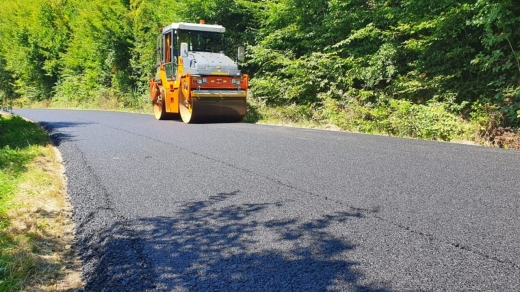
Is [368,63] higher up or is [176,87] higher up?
[368,63]

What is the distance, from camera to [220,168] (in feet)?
18.0

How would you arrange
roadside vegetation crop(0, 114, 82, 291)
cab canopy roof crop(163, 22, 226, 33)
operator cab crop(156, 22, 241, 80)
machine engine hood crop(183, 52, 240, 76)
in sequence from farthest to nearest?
cab canopy roof crop(163, 22, 226, 33), operator cab crop(156, 22, 241, 80), machine engine hood crop(183, 52, 240, 76), roadside vegetation crop(0, 114, 82, 291)

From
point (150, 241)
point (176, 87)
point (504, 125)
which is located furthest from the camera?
point (176, 87)

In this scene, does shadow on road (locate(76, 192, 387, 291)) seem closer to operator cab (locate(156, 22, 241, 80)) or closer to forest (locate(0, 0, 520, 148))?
forest (locate(0, 0, 520, 148))

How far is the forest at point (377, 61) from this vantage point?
8.48 meters

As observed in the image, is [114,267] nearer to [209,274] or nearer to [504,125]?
[209,274]

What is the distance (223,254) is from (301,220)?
852 millimetres

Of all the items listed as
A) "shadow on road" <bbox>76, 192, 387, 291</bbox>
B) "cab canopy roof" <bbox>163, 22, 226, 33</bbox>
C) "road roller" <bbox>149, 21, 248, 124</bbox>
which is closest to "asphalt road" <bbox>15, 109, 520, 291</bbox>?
"shadow on road" <bbox>76, 192, 387, 291</bbox>

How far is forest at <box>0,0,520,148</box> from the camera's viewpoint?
8.48 metres

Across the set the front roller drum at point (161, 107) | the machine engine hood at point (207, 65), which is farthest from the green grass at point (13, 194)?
the front roller drum at point (161, 107)

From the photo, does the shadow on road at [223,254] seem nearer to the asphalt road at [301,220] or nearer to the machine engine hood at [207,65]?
the asphalt road at [301,220]

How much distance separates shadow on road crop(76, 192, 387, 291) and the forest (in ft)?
19.9

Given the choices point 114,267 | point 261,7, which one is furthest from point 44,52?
point 114,267

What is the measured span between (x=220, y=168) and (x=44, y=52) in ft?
120
